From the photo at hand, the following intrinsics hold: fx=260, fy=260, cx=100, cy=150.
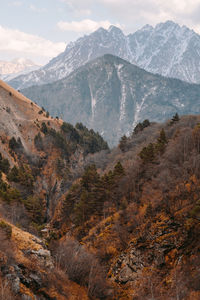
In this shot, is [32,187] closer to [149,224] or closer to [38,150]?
[38,150]

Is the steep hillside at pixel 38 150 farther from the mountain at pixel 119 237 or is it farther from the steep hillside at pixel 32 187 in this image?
the mountain at pixel 119 237

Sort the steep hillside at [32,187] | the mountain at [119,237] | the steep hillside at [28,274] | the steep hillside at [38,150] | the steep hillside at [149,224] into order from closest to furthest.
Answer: the steep hillside at [28,274]
the steep hillside at [32,187]
the mountain at [119,237]
the steep hillside at [149,224]
the steep hillside at [38,150]

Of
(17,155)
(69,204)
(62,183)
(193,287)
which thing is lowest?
(193,287)

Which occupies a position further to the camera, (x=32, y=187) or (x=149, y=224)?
(x=32, y=187)

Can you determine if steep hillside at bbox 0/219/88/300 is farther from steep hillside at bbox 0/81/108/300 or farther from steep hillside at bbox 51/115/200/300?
steep hillside at bbox 51/115/200/300

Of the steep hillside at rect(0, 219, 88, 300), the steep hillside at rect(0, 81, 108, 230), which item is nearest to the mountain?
the steep hillside at rect(0, 219, 88, 300)

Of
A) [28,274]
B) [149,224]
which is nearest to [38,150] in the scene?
[149,224]

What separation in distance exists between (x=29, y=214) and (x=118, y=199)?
20263mm

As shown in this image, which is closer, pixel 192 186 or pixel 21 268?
pixel 21 268

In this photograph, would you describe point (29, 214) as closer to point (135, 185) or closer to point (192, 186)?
point (135, 185)

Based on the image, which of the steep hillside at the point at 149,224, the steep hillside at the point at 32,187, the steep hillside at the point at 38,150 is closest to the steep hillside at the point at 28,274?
the steep hillside at the point at 32,187

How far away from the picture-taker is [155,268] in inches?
1249

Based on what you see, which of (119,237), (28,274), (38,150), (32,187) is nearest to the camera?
(28,274)

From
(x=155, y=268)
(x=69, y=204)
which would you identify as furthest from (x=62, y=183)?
(x=155, y=268)
